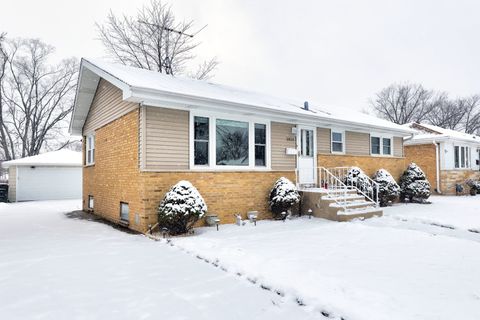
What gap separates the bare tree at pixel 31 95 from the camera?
101ft

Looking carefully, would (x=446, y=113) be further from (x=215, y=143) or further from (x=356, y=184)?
(x=215, y=143)

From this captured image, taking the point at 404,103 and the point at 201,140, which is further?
the point at 404,103

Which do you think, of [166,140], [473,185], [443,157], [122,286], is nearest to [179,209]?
[166,140]

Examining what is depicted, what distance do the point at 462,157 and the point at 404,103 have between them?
27209 millimetres

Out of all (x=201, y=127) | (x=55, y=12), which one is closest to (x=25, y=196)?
(x=55, y=12)

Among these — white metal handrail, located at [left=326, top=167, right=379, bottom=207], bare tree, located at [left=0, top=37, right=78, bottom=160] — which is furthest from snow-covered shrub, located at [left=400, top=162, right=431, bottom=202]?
bare tree, located at [left=0, top=37, right=78, bottom=160]

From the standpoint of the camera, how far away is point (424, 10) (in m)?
21.3

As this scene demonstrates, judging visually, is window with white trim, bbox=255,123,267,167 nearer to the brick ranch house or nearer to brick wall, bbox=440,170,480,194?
the brick ranch house

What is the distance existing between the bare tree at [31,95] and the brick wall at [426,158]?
3221 cm

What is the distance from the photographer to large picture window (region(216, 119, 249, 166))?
9242mm

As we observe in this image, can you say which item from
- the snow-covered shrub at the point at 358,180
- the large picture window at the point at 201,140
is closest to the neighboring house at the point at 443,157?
the snow-covered shrub at the point at 358,180

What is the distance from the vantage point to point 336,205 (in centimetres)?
967

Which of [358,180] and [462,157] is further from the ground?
[462,157]

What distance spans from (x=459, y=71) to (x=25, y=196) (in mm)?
63636
